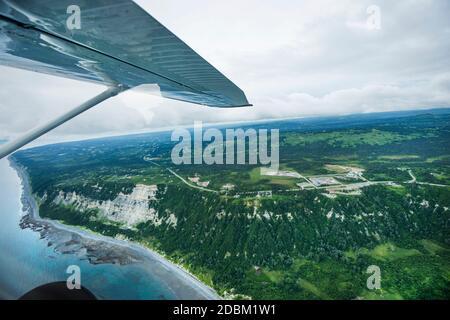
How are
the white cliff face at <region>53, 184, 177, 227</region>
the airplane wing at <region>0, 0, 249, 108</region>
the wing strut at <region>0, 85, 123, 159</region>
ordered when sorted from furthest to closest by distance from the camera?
the white cliff face at <region>53, 184, 177, 227</region>
the wing strut at <region>0, 85, 123, 159</region>
the airplane wing at <region>0, 0, 249, 108</region>

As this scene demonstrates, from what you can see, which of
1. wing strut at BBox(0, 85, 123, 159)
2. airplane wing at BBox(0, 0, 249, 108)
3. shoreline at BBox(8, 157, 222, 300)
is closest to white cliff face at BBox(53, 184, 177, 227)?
shoreline at BBox(8, 157, 222, 300)

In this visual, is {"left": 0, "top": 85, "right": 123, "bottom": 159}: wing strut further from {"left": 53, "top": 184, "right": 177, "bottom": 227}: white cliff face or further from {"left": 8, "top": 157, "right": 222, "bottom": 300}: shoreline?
{"left": 53, "top": 184, "right": 177, "bottom": 227}: white cliff face

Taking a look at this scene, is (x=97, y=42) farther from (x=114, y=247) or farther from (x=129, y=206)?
(x=129, y=206)

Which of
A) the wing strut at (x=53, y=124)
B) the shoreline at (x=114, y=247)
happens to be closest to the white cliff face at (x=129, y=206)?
the shoreline at (x=114, y=247)

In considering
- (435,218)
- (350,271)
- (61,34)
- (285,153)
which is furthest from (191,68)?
(285,153)

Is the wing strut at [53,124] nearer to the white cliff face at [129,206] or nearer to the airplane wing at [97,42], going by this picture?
the airplane wing at [97,42]

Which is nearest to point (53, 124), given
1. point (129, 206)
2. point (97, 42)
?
point (97, 42)
